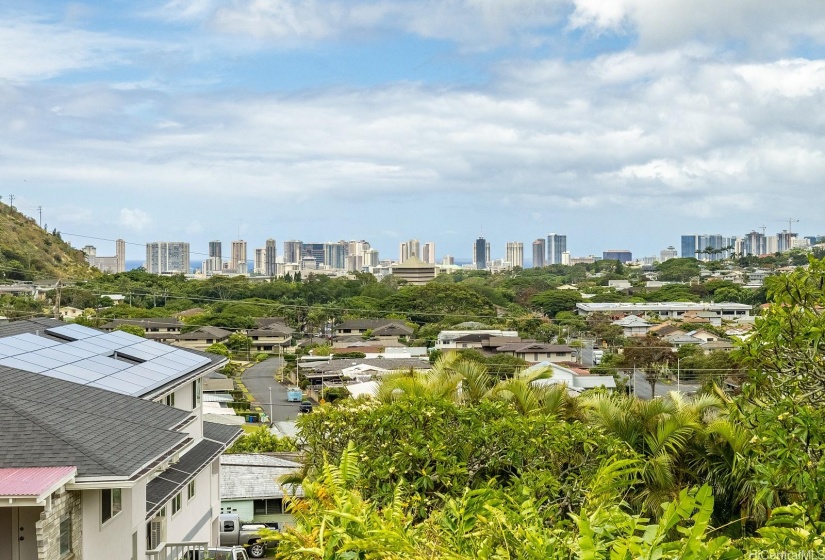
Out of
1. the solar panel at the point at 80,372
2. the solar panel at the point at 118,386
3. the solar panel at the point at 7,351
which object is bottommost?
the solar panel at the point at 118,386

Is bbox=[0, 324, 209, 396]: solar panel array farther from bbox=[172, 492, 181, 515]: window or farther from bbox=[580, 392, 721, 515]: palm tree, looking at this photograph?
bbox=[580, 392, 721, 515]: palm tree

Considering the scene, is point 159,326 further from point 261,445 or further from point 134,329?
point 261,445

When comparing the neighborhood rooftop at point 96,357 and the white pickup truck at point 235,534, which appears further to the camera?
the white pickup truck at point 235,534

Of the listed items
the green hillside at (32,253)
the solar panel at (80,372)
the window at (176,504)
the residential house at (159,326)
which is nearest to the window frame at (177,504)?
the window at (176,504)

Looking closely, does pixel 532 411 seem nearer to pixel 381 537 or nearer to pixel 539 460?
pixel 539 460

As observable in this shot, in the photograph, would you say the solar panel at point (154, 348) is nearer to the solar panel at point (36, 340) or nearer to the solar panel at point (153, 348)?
the solar panel at point (153, 348)

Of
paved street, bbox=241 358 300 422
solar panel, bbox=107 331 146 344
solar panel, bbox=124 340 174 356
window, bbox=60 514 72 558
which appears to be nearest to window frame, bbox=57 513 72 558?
window, bbox=60 514 72 558

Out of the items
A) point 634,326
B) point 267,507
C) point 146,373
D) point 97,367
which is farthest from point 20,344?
point 634,326
